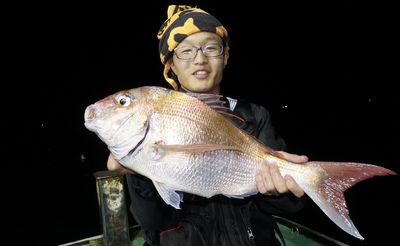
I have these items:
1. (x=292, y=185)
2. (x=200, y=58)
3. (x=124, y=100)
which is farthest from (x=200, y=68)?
(x=292, y=185)

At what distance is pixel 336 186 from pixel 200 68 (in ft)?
4.92


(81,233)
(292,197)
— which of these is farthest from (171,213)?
(81,233)

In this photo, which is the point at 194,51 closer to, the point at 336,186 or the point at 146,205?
the point at 146,205

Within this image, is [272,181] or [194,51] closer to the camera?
[272,181]

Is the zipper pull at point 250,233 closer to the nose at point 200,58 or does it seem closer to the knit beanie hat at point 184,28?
the nose at point 200,58

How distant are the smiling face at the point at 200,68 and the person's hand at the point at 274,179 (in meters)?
0.94

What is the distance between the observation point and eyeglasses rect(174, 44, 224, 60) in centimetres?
260

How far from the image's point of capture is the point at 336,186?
200cm

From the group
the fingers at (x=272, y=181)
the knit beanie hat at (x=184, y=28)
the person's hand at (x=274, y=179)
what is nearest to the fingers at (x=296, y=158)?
the person's hand at (x=274, y=179)

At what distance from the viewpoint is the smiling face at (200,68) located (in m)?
2.56

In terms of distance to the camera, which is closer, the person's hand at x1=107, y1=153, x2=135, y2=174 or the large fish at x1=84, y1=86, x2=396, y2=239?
the large fish at x1=84, y1=86, x2=396, y2=239

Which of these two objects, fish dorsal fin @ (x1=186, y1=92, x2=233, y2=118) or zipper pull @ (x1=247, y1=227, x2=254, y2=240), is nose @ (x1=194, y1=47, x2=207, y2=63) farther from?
zipper pull @ (x1=247, y1=227, x2=254, y2=240)

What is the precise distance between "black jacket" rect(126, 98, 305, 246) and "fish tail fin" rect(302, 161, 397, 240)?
0.37 metres

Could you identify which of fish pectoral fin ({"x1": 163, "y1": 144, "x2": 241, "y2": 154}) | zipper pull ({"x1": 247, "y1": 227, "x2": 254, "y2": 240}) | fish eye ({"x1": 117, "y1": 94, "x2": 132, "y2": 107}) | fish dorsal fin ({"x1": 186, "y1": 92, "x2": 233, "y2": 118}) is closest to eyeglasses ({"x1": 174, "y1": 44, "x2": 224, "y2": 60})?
fish dorsal fin ({"x1": 186, "y1": 92, "x2": 233, "y2": 118})
